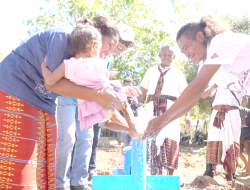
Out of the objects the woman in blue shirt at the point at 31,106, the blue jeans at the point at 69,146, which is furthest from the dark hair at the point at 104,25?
the blue jeans at the point at 69,146

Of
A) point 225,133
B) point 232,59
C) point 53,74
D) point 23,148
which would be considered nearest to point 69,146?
point 23,148

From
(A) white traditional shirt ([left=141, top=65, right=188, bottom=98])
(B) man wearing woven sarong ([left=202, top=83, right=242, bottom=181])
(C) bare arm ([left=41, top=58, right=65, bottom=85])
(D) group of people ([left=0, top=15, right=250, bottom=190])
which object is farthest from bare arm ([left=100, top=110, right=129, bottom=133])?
(B) man wearing woven sarong ([left=202, top=83, right=242, bottom=181])

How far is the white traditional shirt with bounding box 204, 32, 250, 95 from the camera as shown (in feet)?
7.43

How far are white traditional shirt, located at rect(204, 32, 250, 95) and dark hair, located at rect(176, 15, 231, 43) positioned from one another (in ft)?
0.54

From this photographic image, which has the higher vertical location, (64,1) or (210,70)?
(64,1)

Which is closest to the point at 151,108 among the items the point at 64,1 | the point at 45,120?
the point at 45,120

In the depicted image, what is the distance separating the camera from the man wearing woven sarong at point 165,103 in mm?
4566

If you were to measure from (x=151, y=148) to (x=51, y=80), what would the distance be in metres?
3.05

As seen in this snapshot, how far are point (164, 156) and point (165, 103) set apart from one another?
823 millimetres

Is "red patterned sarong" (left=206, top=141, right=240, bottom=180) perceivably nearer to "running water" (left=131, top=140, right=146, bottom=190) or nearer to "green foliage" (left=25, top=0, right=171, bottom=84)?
"running water" (left=131, top=140, right=146, bottom=190)

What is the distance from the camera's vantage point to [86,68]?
1976mm

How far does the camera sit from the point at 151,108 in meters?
4.57

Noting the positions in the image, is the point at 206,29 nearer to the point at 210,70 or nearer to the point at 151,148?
the point at 210,70

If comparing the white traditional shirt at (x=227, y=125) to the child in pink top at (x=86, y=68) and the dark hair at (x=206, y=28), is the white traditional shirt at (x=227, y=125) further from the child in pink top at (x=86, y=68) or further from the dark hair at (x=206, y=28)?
the child in pink top at (x=86, y=68)
